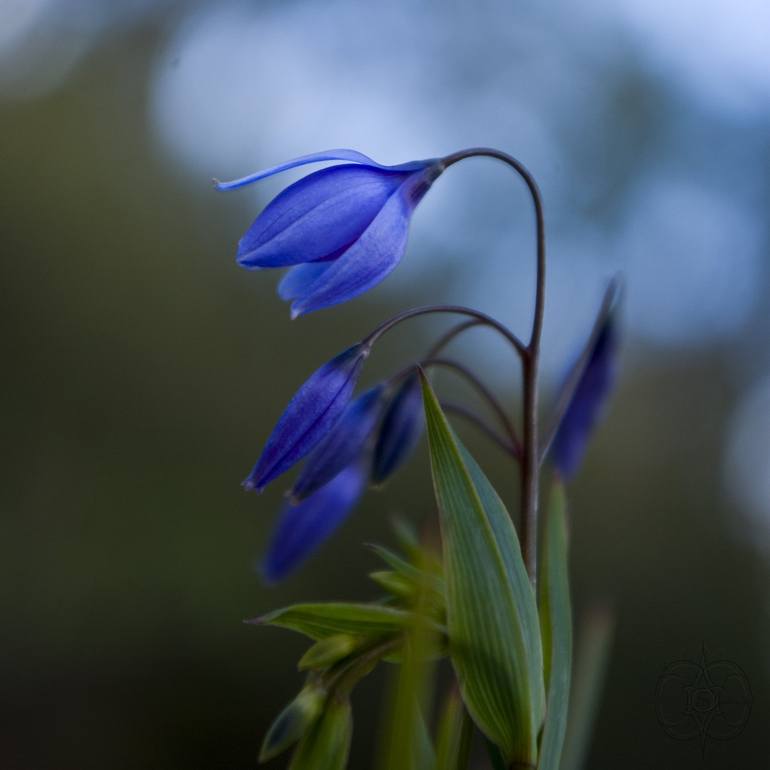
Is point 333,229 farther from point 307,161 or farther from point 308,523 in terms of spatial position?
point 308,523

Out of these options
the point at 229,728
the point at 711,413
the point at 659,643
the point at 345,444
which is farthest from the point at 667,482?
the point at 345,444

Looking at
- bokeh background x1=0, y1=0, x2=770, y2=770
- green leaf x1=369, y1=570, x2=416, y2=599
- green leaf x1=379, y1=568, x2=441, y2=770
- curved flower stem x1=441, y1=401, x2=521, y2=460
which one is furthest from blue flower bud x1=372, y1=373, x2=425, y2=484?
bokeh background x1=0, y1=0, x2=770, y2=770

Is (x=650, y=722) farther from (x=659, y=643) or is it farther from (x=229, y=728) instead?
(x=229, y=728)

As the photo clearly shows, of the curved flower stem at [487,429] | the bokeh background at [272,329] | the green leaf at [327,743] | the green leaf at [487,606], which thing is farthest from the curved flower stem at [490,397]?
the bokeh background at [272,329]

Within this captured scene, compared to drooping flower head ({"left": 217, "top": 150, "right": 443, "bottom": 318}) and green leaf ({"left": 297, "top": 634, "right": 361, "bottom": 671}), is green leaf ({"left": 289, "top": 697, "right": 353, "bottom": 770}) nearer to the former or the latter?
green leaf ({"left": 297, "top": 634, "right": 361, "bottom": 671})

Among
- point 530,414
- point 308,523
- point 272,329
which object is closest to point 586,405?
point 530,414

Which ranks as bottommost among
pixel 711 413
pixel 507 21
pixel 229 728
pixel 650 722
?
pixel 229 728

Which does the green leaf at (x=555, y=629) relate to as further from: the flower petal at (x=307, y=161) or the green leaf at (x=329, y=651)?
the flower petal at (x=307, y=161)
